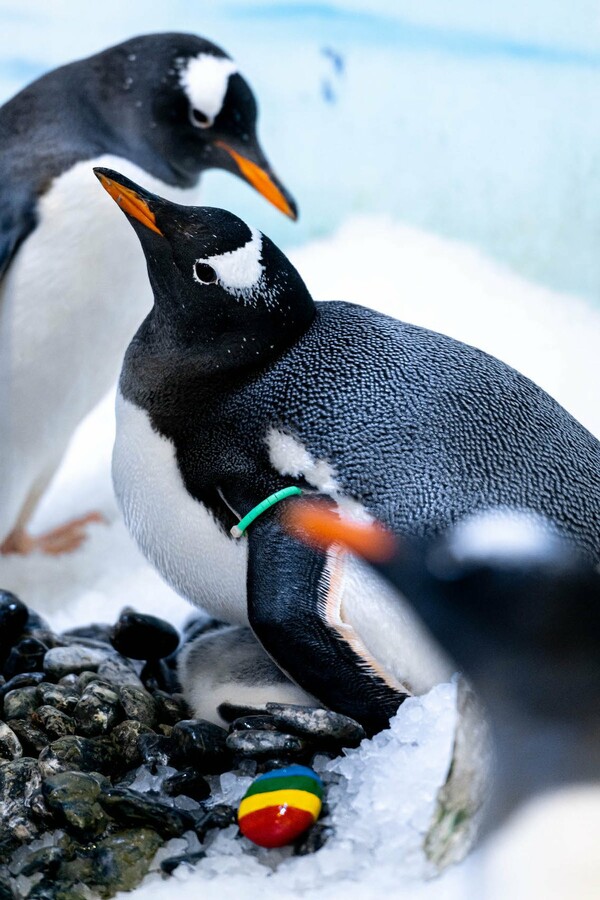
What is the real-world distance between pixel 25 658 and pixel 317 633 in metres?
0.39

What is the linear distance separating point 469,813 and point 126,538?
0.96 m

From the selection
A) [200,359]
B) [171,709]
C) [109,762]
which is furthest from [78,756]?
[200,359]

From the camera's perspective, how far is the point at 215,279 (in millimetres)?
969

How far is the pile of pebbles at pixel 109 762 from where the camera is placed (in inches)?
32.6

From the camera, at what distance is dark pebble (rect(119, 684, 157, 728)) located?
3.31ft

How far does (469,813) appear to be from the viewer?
807 mm

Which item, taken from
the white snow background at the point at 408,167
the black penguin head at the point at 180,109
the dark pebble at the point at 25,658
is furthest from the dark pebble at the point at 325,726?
the black penguin head at the point at 180,109

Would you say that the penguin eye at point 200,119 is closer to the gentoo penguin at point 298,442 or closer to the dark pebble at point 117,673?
the gentoo penguin at point 298,442

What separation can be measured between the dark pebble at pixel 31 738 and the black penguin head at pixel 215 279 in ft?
1.14

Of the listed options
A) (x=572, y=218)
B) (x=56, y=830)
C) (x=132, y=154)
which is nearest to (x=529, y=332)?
(x=572, y=218)

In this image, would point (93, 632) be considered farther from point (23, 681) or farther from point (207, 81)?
point (207, 81)

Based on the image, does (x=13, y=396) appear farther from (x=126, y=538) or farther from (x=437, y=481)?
(x=437, y=481)

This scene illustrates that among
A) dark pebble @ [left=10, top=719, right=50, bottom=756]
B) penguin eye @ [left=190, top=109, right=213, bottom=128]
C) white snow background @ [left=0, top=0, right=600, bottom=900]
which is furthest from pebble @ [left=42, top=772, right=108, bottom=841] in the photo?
penguin eye @ [left=190, top=109, right=213, bottom=128]

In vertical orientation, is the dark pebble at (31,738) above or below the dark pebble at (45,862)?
below
